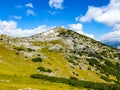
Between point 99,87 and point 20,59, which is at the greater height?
point 20,59

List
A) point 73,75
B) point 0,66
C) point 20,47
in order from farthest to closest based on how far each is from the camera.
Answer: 1. point 20,47
2. point 73,75
3. point 0,66

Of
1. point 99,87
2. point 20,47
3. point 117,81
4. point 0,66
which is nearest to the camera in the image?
point 0,66

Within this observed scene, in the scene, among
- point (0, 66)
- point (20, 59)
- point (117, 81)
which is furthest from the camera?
point (117, 81)

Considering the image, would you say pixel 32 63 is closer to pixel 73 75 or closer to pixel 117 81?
pixel 73 75

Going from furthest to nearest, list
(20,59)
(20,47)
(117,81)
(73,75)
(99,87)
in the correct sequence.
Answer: (117,81)
(20,47)
(73,75)
(20,59)
(99,87)

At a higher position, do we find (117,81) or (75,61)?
(75,61)

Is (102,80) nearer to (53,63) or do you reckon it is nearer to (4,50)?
(53,63)

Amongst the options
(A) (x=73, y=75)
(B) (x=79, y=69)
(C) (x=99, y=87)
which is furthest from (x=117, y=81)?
(C) (x=99, y=87)

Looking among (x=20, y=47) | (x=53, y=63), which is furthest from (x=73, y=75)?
(x=20, y=47)

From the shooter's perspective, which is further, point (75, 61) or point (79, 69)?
point (75, 61)

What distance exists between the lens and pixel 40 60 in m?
163

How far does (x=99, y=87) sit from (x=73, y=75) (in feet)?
110

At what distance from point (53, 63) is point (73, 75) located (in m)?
17.3

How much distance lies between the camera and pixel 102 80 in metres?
181
